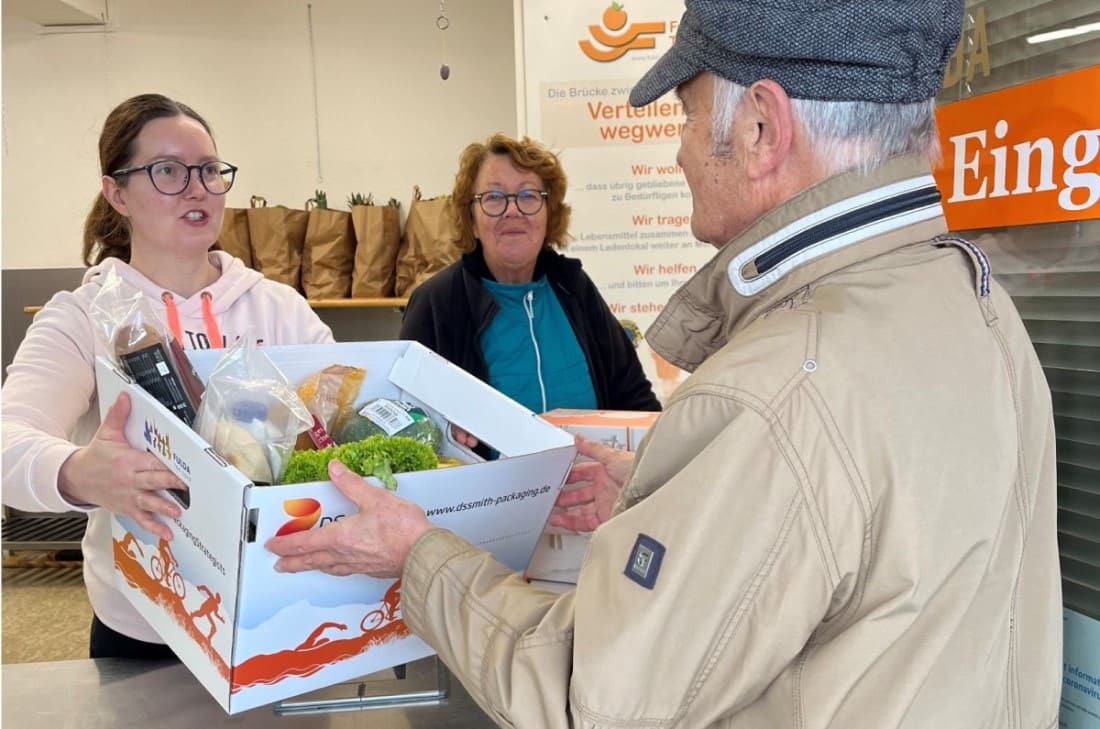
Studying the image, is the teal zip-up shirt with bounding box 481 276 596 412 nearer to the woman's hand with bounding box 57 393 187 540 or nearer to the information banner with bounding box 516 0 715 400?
the information banner with bounding box 516 0 715 400

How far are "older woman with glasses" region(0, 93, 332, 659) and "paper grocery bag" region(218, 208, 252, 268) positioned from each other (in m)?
2.68

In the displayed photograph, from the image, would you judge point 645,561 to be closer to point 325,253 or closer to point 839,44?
point 839,44

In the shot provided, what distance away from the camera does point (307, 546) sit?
2.77 ft

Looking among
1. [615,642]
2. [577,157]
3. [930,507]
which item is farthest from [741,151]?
[577,157]

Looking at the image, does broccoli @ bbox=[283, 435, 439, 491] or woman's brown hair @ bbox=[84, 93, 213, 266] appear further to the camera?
woman's brown hair @ bbox=[84, 93, 213, 266]

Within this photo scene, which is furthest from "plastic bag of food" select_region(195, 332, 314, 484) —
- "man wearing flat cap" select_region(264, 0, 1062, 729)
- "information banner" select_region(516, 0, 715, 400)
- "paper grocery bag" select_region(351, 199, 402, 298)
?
"paper grocery bag" select_region(351, 199, 402, 298)

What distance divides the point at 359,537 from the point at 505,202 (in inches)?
64.5

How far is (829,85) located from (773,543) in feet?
1.35

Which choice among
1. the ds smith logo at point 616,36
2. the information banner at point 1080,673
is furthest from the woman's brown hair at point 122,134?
the ds smith logo at point 616,36

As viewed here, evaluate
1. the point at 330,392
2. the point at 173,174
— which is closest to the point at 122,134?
the point at 173,174

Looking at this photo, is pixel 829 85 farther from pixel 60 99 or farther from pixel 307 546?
pixel 60 99

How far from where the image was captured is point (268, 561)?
839mm

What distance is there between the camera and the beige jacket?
651 mm

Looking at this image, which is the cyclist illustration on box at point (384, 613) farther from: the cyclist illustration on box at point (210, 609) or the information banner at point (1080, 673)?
the information banner at point (1080, 673)
